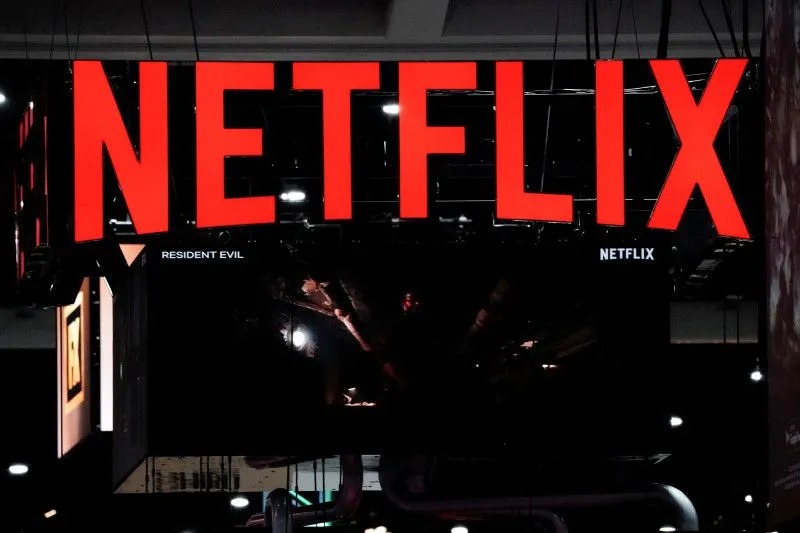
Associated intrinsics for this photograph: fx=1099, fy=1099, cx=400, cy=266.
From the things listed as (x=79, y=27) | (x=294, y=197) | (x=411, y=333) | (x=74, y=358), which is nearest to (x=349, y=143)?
(x=294, y=197)

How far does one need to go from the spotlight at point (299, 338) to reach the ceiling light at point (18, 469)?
15.4 feet

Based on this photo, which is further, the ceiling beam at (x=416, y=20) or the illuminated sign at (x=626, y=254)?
the ceiling beam at (x=416, y=20)

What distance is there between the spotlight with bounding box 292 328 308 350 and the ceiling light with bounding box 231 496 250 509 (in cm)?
580

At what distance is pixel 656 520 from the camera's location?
1076 cm

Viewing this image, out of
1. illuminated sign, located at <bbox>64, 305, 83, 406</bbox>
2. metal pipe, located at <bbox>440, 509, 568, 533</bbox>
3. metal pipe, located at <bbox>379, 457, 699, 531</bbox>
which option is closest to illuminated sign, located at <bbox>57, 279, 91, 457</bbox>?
illuminated sign, located at <bbox>64, 305, 83, 406</bbox>

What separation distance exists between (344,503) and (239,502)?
15.7 feet

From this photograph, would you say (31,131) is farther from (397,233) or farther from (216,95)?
(397,233)

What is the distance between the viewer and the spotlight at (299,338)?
19.5ft

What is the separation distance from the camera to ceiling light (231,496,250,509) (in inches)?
445

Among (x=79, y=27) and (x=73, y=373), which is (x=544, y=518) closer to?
(x=73, y=373)

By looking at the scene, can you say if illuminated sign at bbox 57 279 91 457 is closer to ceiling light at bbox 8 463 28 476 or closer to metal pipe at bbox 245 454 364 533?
metal pipe at bbox 245 454 364 533

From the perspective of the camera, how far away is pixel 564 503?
6.88 m

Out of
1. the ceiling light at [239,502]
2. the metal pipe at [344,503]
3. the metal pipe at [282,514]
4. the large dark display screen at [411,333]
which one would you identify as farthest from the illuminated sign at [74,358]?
the ceiling light at [239,502]

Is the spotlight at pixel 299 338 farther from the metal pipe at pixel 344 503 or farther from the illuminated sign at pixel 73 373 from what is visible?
the illuminated sign at pixel 73 373
